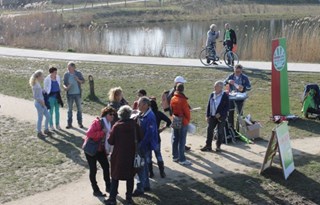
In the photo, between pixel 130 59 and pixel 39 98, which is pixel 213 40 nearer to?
pixel 130 59

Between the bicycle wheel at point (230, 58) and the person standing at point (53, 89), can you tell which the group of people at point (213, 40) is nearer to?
the bicycle wheel at point (230, 58)

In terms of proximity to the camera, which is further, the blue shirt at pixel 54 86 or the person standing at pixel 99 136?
the blue shirt at pixel 54 86

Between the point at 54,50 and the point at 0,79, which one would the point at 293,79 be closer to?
the point at 0,79

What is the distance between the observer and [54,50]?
30781 mm

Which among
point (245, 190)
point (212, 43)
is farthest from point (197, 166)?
point (212, 43)

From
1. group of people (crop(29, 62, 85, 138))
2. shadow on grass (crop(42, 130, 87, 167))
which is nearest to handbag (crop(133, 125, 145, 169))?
shadow on grass (crop(42, 130, 87, 167))

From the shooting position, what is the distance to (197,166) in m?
12.3

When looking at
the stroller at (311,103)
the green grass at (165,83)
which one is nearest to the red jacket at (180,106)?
the green grass at (165,83)

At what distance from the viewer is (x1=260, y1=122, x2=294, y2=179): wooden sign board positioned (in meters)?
11.4

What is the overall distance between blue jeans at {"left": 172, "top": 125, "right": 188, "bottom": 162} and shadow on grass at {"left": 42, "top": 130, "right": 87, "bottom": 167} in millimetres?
1863

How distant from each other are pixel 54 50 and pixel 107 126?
20853 mm

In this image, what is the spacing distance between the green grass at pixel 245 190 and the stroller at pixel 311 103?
4135 mm

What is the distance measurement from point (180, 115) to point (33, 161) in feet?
10.7

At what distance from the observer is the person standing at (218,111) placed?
1291cm
